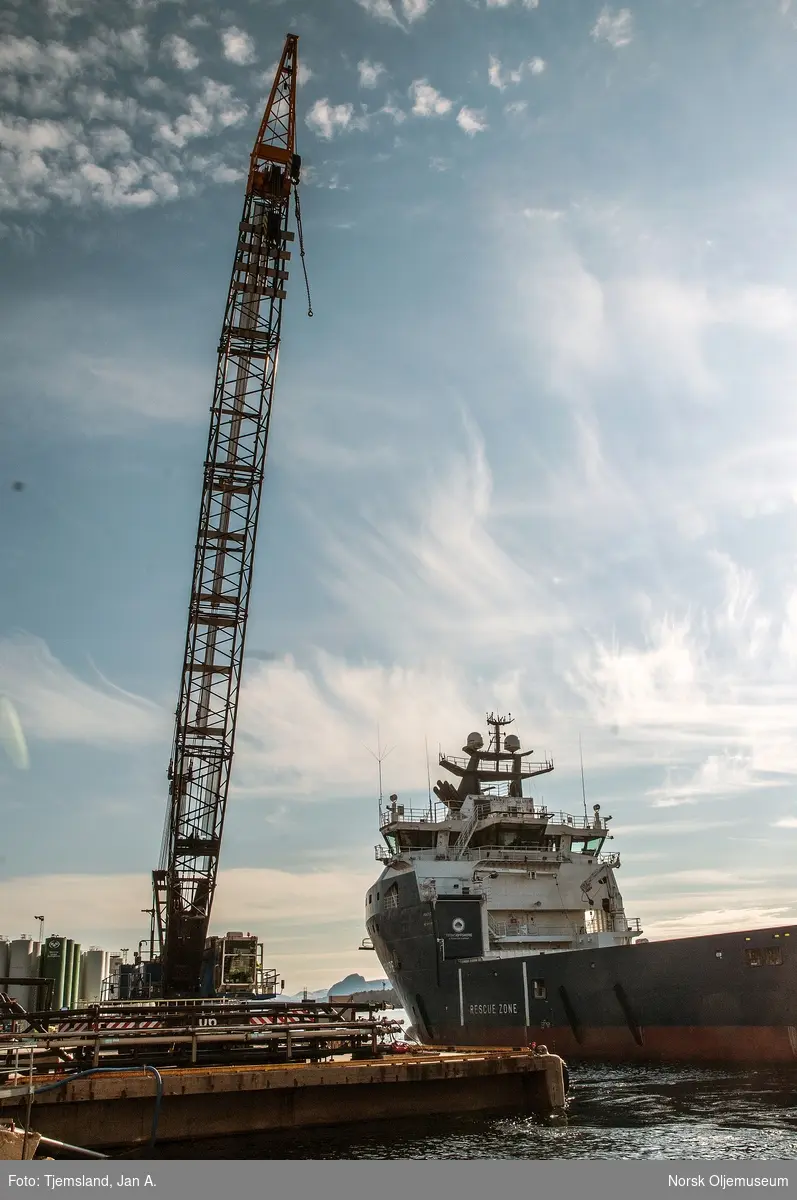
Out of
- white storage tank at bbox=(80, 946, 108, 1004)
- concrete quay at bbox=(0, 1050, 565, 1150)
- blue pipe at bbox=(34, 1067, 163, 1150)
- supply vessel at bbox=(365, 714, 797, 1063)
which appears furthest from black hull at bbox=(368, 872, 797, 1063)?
white storage tank at bbox=(80, 946, 108, 1004)

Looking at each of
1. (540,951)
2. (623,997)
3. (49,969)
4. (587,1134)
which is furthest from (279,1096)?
(49,969)

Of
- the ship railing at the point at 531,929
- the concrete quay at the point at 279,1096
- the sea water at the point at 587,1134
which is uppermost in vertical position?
the ship railing at the point at 531,929

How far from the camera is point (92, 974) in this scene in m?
69.1

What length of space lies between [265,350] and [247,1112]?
3735 centimetres

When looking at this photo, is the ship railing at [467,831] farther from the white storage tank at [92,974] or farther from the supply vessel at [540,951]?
the white storage tank at [92,974]

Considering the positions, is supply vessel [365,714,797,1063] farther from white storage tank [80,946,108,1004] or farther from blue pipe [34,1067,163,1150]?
white storage tank [80,946,108,1004]

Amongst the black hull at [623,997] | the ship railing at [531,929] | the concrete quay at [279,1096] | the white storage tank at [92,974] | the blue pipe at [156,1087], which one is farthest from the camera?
the white storage tank at [92,974]

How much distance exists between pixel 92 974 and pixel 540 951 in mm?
42878

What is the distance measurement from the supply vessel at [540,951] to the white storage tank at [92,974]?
96.5ft

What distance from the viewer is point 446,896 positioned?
40.8 meters

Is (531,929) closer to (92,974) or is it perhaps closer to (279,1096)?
(279,1096)

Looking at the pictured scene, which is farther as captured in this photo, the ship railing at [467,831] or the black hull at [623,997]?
the ship railing at [467,831]

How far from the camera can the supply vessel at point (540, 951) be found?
2836 centimetres

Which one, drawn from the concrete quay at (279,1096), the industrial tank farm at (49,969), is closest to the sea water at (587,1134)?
the concrete quay at (279,1096)
